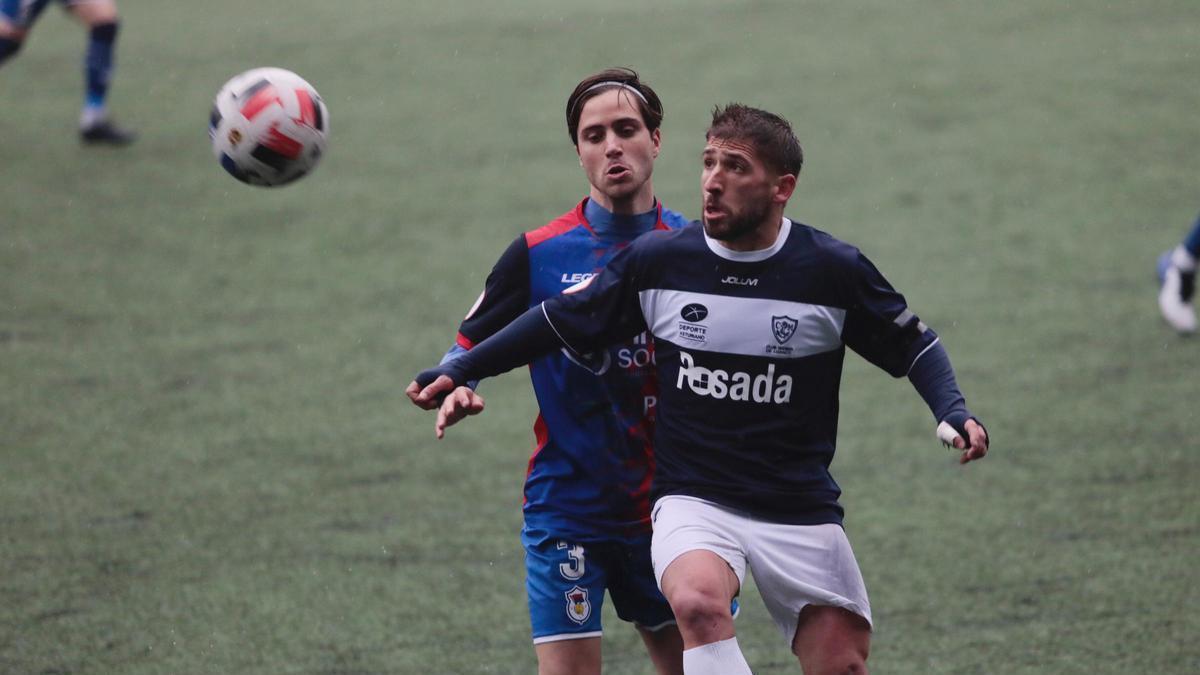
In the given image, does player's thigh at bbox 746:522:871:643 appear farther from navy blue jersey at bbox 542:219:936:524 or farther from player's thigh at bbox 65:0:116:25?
player's thigh at bbox 65:0:116:25

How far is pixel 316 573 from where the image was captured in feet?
18.8

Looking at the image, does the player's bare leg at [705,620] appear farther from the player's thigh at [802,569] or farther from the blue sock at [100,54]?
the blue sock at [100,54]

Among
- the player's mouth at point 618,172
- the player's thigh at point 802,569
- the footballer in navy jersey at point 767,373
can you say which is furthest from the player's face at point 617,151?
the player's thigh at point 802,569

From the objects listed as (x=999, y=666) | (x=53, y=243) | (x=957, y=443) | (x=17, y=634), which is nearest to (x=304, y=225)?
(x=53, y=243)

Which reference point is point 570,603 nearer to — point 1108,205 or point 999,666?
point 999,666

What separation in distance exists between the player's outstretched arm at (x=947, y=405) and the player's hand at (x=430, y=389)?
115 centimetres

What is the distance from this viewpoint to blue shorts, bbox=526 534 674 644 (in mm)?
3863

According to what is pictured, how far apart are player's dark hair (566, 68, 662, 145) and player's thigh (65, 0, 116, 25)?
7.19 meters

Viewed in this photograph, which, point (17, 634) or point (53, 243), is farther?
point (53, 243)

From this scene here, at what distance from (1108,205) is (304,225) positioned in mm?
5233

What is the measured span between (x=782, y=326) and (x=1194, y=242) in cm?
519

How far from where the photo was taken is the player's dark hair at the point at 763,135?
362 centimetres

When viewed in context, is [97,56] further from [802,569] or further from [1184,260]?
[802,569]

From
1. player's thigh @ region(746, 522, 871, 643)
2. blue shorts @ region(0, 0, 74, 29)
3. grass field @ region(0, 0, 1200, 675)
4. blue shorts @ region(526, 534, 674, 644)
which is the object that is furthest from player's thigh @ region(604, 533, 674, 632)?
blue shorts @ region(0, 0, 74, 29)
